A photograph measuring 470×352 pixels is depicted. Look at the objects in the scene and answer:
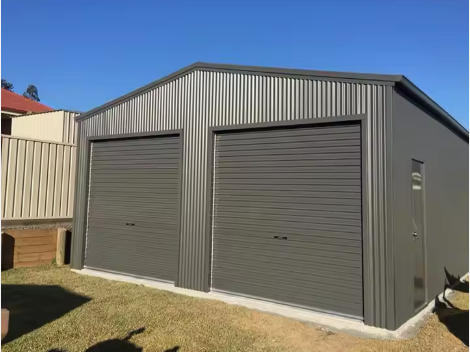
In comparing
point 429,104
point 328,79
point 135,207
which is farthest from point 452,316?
point 135,207

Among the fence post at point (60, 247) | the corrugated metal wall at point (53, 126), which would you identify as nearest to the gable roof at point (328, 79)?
the corrugated metal wall at point (53, 126)

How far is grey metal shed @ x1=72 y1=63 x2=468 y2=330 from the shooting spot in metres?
6.04

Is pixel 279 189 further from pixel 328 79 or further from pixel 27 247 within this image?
pixel 27 247

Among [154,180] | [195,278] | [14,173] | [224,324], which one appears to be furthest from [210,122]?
[14,173]

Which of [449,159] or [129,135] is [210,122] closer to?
[129,135]

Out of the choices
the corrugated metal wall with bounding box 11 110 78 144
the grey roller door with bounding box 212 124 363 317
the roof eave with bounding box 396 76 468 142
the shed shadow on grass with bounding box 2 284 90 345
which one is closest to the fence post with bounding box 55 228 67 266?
the shed shadow on grass with bounding box 2 284 90 345

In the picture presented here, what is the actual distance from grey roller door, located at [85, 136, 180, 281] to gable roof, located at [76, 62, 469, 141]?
3.89 ft

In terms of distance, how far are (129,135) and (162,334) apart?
16.7ft

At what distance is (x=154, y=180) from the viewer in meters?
8.66

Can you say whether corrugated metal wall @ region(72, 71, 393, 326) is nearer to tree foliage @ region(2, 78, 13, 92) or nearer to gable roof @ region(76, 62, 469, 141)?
gable roof @ region(76, 62, 469, 141)

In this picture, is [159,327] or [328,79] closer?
[159,327]

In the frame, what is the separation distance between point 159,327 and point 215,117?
13.2 feet

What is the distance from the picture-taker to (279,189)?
7016 mm

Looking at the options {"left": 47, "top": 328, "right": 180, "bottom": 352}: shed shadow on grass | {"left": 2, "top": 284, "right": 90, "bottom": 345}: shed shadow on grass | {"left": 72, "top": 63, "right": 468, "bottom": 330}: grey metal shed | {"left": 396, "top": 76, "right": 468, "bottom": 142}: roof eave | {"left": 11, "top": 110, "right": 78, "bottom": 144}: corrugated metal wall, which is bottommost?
{"left": 47, "top": 328, "right": 180, "bottom": 352}: shed shadow on grass
